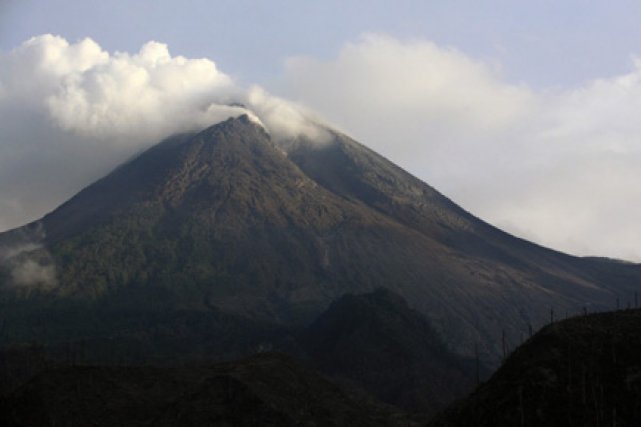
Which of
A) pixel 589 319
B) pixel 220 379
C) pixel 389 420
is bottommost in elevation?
pixel 389 420

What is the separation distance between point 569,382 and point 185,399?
59.0 meters

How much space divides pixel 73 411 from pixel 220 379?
2058 centimetres

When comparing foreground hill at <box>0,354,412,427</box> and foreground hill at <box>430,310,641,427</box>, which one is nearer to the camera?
foreground hill at <box>430,310,641,427</box>

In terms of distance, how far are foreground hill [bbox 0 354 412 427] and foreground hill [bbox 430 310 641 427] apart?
3709cm

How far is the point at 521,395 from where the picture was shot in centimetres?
7250

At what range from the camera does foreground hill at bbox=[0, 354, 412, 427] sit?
110750mm

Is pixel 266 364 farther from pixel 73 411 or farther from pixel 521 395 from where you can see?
pixel 521 395

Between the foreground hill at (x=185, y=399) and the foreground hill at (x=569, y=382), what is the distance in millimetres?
37087

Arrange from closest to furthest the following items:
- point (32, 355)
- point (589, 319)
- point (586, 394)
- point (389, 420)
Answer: point (586, 394) < point (589, 319) < point (389, 420) < point (32, 355)

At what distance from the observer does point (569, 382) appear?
7388 cm

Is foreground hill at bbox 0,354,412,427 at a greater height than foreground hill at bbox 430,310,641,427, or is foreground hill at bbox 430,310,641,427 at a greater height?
foreground hill at bbox 430,310,641,427

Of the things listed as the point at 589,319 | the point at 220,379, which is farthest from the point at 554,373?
the point at 220,379

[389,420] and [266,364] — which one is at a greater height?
[266,364]

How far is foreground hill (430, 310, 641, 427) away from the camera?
229 feet
